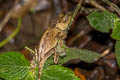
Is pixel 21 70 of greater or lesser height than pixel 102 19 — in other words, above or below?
below

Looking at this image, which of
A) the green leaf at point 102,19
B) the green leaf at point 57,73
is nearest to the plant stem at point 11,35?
the green leaf at point 102,19

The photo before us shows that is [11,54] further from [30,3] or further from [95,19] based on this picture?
[30,3]

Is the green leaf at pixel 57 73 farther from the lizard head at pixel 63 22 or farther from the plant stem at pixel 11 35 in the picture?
the plant stem at pixel 11 35

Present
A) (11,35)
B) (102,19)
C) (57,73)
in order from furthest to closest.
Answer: (11,35) < (102,19) < (57,73)

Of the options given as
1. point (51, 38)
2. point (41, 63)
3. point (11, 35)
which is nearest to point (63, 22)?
point (51, 38)

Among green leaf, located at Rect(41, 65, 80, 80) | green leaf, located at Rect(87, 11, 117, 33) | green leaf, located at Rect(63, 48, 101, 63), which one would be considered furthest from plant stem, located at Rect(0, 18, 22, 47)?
green leaf, located at Rect(41, 65, 80, 80)

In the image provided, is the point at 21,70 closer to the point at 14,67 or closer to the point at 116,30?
the point at 14,67

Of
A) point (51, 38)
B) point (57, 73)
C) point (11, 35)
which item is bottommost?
point (57, 73)
